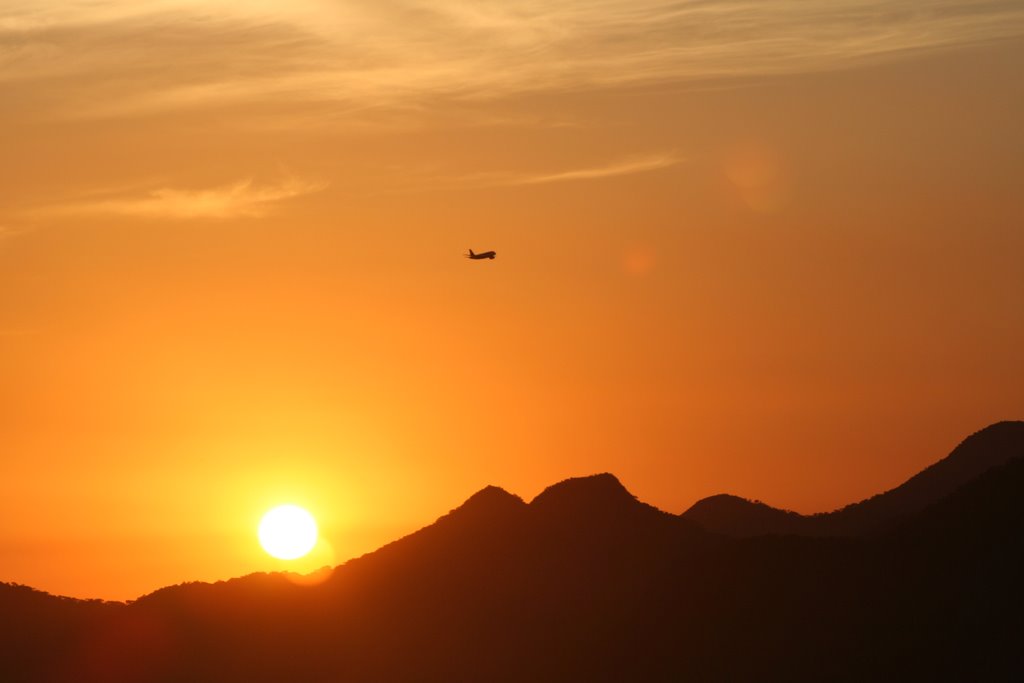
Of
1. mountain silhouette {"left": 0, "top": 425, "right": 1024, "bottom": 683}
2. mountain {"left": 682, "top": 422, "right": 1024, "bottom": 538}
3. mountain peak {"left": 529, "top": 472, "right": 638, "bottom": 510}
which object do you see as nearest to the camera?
mountain silhouette {"left": 0, "top": 425, "right": 1024, "bottom": 683}

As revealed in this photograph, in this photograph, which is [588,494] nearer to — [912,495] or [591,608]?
[591,608]

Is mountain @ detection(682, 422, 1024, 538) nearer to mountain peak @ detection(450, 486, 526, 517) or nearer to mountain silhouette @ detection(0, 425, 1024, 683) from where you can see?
mountain silhouette @ detection(0, 425, 1024, 683)

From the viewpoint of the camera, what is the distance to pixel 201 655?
530 ft

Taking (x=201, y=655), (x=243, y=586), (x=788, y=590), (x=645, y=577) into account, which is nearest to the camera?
(x=788, y=590)

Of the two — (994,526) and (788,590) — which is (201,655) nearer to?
(788,590)

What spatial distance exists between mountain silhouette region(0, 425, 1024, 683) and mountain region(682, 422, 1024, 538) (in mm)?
519

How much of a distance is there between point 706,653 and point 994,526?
2217 centimetres

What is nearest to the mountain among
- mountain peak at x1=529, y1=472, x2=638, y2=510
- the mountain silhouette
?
the mountain silhouette

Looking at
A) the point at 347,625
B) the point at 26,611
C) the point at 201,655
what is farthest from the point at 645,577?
the point at 26,611

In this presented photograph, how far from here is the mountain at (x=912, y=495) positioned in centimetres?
18050

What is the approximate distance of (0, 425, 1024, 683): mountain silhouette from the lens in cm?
12938

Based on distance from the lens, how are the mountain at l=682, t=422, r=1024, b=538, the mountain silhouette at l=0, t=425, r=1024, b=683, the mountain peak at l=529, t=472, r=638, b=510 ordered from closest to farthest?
the mountain silhouette at l=0, t=425, r=1024, b=683 → the mountain peak at l=529, t=472, r=638, b=510 → the mountain at l=682, t=422, r=1024, b=538

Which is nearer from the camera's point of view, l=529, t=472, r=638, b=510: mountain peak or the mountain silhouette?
the mountain silhouette

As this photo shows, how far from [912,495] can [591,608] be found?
47638 millimetres
